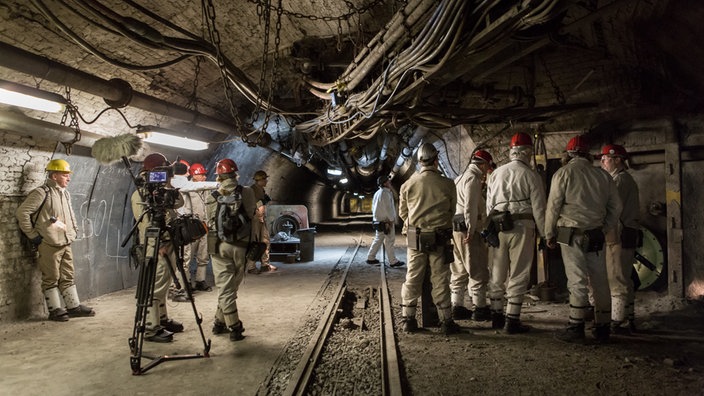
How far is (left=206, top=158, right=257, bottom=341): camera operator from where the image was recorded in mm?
4324

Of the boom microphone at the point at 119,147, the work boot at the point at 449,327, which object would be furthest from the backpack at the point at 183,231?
the work boot at the point at 449,327

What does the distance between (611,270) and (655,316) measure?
43.2 inches

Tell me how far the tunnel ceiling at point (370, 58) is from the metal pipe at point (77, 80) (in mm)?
13

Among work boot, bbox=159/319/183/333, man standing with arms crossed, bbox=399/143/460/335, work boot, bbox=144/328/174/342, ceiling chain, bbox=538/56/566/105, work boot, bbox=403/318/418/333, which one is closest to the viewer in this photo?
work boot, bbox=144/328/174/342

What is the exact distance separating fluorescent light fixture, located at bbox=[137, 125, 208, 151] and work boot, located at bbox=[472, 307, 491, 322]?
4.93 meters

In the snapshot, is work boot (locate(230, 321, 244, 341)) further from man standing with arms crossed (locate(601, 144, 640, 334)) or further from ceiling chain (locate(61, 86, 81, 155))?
man standing with arms crossed (locate(601, 144, 640, 334))

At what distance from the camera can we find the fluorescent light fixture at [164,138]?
19.3ft

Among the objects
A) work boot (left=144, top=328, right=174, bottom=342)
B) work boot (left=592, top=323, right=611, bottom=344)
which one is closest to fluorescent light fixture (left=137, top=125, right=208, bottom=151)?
work boot (left=144, top=328, right=174, bottom=342)

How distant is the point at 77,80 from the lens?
413 centimetres

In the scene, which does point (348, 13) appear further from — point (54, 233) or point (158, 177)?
point (54, 233)

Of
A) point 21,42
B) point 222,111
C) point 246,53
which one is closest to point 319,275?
point 222,111

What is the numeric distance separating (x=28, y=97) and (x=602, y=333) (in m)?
6.12

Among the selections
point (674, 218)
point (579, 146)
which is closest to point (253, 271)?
point (579, 146)

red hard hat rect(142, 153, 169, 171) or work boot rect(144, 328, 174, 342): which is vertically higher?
red hard hat rect(142, 153, 169, 171)
